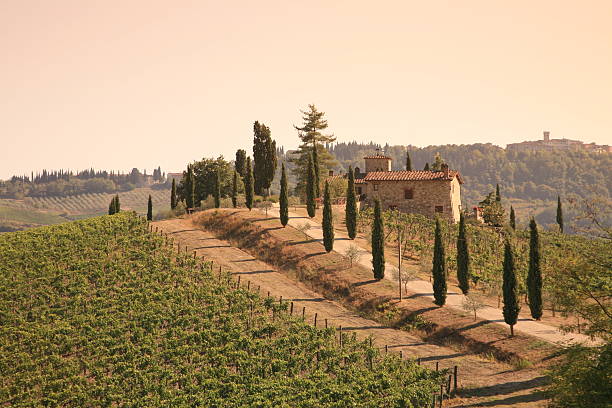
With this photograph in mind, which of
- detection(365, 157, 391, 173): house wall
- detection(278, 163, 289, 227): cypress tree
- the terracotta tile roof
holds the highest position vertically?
detection(365, 157, 391, 173): house wall

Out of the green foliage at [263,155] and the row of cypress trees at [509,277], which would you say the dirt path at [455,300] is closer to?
the row of cypress trees at [509,277]

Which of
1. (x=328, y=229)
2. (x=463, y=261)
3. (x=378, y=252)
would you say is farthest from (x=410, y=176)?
(x=463, y=261)

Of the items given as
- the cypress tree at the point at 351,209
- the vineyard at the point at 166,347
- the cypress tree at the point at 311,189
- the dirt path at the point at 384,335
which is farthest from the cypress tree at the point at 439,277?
the cypress tree at the point at 311,189

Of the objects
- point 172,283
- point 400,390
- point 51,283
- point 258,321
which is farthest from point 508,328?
point 51,283

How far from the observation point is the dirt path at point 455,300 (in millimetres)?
31008

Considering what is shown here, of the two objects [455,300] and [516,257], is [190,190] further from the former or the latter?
[516,257]

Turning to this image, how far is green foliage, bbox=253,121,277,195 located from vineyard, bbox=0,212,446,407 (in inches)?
1085

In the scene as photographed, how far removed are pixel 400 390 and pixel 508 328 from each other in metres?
13.0

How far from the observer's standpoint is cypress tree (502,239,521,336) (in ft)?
102

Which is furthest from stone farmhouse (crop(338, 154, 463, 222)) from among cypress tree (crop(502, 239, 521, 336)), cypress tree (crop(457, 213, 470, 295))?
cypress tree (crop(502, 239, 521, 336))

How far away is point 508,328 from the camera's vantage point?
32.2m

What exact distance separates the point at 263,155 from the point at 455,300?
36536 millimetres

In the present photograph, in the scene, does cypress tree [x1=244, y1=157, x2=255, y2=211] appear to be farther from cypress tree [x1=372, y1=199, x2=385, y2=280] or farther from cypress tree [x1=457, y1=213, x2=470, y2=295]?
cypress tree [x1=457, y1=213, x2=470, y2=295]

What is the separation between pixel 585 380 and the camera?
52.4ft
